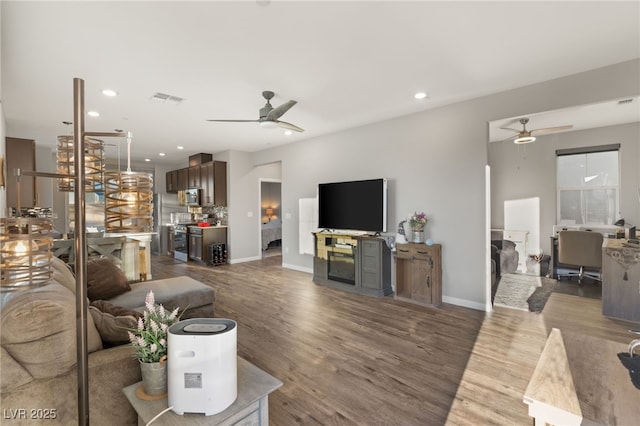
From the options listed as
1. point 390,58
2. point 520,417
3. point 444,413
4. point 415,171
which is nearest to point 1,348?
point 444,413

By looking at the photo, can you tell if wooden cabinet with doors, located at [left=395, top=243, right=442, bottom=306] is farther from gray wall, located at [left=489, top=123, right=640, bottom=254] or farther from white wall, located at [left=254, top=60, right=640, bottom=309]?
gray wall, located at [left=489, top=123, right=640, bottom=254]

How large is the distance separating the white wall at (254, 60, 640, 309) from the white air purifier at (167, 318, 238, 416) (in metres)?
3.66

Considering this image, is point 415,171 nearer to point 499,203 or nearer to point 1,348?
point 499,203

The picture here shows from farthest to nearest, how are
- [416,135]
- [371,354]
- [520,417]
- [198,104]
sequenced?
[416,135], [198,104], [371,354], [520,417]

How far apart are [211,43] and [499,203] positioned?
6780 millimetres

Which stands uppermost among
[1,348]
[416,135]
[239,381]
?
[416,135]

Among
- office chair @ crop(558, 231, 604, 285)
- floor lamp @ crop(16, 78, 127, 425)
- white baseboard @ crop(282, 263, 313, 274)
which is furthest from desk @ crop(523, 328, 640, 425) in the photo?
white baseboard @ crop(282, 263, 313, 274)

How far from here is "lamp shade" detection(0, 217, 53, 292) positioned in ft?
3.43

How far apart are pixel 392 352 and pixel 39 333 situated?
2.55 metres

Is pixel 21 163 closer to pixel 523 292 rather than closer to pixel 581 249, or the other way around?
pixel 523 292

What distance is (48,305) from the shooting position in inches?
52.7

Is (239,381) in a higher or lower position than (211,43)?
lower

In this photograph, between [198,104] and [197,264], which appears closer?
[198,104]

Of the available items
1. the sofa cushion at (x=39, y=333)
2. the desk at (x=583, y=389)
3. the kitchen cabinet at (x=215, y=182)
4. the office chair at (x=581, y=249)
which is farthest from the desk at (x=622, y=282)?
the kitchen cabinet at (x=215, y=182)
